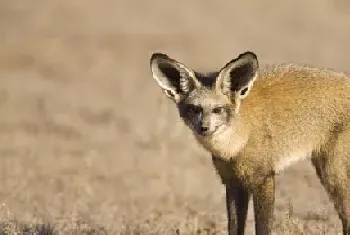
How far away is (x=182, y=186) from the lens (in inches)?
440

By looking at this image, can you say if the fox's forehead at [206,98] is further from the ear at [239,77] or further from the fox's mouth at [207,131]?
the fox's mouth at [207,131]

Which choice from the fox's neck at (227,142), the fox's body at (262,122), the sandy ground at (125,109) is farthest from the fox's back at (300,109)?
the sandy ground at (125,109)

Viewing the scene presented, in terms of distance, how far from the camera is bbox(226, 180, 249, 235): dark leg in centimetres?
827

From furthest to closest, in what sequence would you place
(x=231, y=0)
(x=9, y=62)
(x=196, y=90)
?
(x=231, y=0) → (x=9, y=62) → (x=196, y=90)

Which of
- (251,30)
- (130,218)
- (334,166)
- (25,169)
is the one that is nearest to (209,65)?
(251,30)

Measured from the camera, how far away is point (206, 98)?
7.84 meters

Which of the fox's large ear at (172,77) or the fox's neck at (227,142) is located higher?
the fox's large ear at (172,77)

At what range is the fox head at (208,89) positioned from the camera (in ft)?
25.6

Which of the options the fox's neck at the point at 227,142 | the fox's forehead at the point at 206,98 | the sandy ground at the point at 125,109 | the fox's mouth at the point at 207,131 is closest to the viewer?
the fox's mouth at the point at 207,131

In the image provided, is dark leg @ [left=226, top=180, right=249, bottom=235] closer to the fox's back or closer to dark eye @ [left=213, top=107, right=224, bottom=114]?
the fox's back

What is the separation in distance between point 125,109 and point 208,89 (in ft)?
24.3

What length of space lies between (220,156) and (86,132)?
236 inches

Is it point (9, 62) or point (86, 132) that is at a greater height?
point (9, 62)

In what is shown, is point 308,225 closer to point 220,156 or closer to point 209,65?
point 220,156
